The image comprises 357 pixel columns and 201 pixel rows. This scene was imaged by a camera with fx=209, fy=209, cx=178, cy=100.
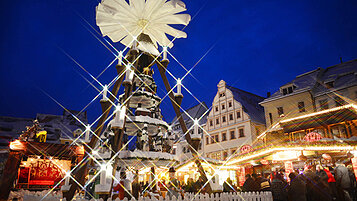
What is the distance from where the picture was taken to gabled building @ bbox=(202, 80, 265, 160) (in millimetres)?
32406

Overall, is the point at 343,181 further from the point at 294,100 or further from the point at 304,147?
the point at 294,100

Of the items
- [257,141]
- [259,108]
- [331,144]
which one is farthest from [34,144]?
[259,108]

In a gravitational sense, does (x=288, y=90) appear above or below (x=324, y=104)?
above

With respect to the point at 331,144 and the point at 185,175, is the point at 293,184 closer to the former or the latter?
the point at 331,144

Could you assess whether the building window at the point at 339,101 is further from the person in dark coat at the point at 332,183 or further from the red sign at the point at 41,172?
the red sign at the point at 41,172

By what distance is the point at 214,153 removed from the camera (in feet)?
119

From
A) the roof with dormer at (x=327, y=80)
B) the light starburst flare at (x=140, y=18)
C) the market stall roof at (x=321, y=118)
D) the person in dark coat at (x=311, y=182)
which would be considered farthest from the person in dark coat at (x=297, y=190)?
the roof with dormer at (x=327, y=80)

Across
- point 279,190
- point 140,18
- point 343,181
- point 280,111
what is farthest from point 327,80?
point 140,18

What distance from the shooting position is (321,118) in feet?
80.0

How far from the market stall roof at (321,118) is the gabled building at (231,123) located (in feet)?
16.9

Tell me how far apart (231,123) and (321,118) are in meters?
12.9

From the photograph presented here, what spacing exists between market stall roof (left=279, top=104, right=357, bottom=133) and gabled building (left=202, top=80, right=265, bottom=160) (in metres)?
5.14

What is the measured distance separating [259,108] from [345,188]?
31.4m

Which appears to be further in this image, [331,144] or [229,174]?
[229,174]
